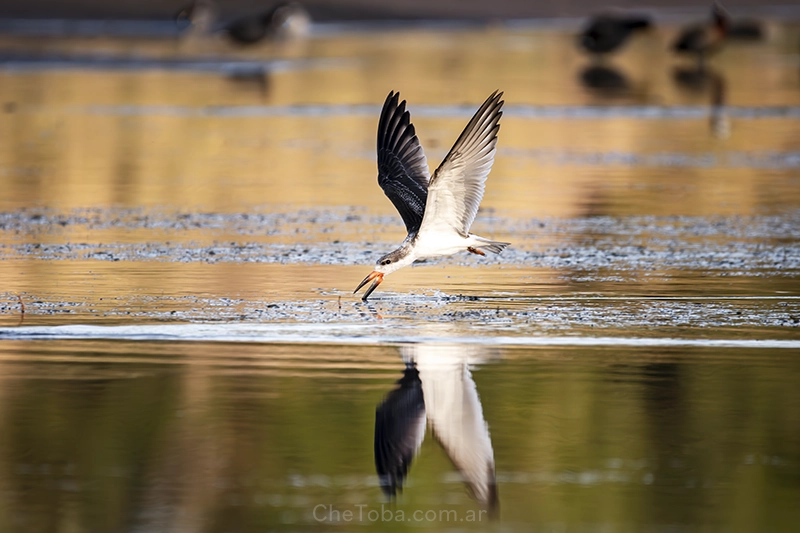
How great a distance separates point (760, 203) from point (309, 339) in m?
7.56

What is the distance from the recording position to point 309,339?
9.45 metres

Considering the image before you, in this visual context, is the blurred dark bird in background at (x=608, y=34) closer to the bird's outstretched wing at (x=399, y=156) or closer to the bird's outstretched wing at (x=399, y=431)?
the bird's outstretched wing at (x=399, y=156)

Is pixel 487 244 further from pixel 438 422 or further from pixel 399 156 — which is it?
pixel 438 422

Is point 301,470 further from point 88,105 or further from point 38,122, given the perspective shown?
point 88,105

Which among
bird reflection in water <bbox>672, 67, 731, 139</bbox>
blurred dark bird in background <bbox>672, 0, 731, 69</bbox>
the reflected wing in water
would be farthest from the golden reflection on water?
the reflected wing in water

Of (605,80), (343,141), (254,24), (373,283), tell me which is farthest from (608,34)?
(373,283)

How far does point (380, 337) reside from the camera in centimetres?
955

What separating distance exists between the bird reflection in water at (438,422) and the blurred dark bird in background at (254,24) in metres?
30.2

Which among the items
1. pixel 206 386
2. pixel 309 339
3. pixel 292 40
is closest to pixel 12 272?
pixel 309 339

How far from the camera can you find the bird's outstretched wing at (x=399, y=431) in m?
6.82

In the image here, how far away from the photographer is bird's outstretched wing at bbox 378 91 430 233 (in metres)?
11.3

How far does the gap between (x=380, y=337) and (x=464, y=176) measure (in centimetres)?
130

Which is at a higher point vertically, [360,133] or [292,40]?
[292,40]

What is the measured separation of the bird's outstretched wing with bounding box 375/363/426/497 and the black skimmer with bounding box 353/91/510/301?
75.7 inches
